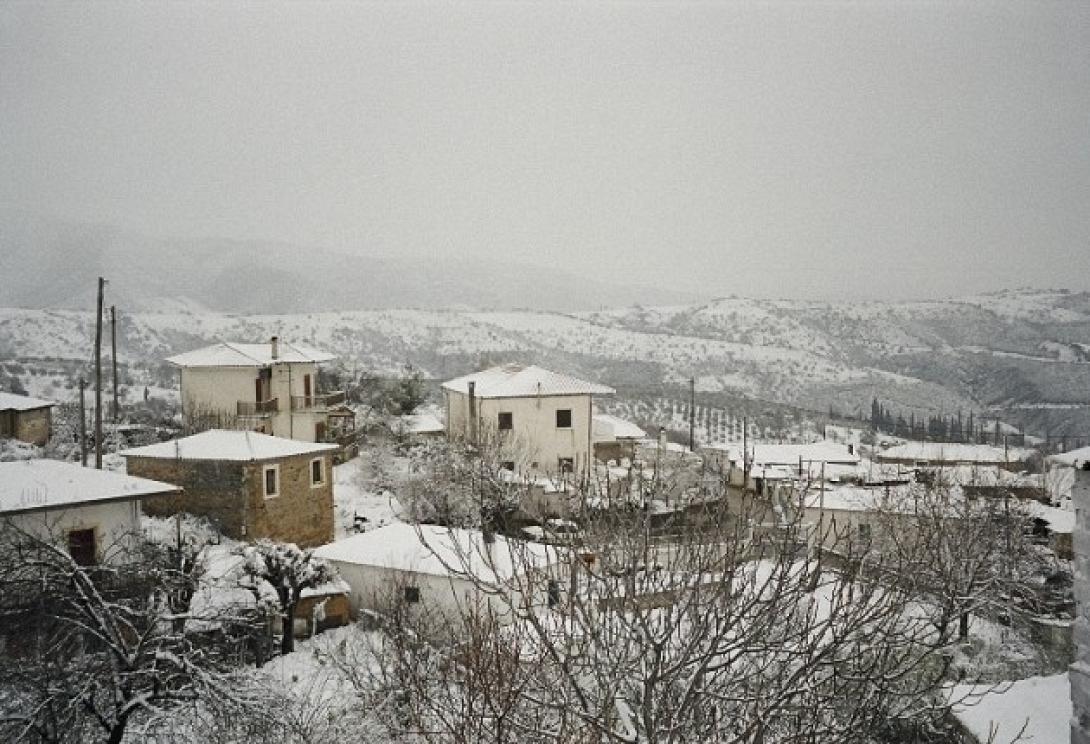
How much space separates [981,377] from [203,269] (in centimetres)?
8092

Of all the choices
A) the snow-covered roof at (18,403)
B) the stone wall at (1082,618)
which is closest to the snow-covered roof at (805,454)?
the snow-covered roof at (18,403)

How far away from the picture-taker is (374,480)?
25.0 metres

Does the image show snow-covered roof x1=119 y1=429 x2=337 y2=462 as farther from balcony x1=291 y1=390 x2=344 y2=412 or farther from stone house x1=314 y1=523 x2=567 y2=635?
balcony x1=291 y1=390 x2=344 y2=412

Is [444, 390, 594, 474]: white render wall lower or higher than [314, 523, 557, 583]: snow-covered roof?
higher

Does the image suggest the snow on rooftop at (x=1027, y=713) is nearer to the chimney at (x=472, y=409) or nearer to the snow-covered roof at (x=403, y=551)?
the snow-covered roof at (x=403, y=551)

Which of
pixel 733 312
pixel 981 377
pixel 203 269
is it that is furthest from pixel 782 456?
pixel 203 269

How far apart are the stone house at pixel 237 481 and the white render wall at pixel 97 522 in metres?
3.83

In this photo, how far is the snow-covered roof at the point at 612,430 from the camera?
32.8 meters

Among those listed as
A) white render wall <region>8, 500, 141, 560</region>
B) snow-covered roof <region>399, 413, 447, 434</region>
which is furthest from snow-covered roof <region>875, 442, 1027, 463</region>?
white render wall <region>8, 500, 141, 560</region>

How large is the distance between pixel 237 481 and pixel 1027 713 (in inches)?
616

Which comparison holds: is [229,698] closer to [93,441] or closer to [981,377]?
[93,441]

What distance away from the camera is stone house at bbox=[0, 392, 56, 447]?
18.4 meters

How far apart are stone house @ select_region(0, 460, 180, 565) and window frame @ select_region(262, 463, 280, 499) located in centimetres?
377

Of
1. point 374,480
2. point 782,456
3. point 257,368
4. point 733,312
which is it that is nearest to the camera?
point 374,480
